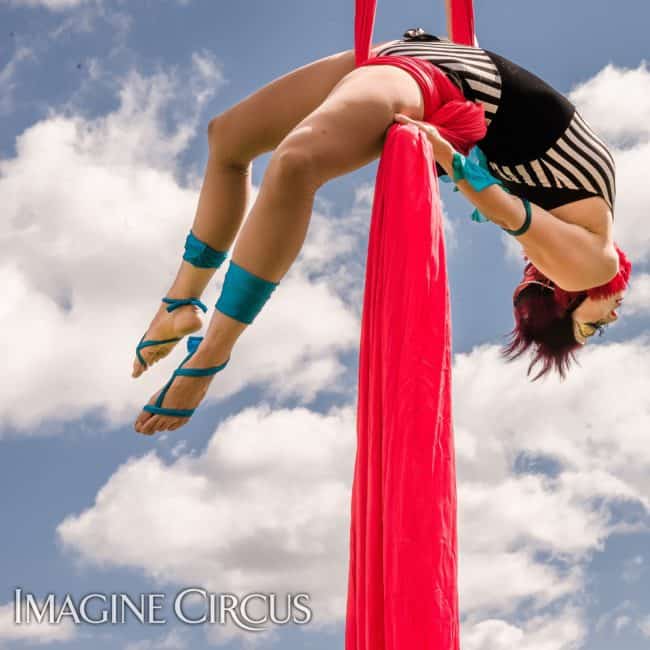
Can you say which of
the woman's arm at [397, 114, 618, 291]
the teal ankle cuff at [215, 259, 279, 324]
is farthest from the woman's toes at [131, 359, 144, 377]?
the woman's arm at [397, 114, 618, 291]

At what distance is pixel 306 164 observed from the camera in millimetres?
2658

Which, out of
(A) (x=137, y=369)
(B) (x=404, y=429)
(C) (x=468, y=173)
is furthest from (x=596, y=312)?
(A) (x=137, y=369)

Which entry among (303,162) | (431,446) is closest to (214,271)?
(303,162)

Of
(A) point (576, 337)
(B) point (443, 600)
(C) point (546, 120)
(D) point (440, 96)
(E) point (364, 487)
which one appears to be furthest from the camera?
(A) point (576, 337)

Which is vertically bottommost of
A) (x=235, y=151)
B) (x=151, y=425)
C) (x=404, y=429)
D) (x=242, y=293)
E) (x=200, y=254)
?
(x=404, y=429)

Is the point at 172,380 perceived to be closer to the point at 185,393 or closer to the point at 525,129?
the point at 185,393

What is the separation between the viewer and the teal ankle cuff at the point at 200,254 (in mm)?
3494

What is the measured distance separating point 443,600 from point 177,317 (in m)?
1.45

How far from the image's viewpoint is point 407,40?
10.7 feet

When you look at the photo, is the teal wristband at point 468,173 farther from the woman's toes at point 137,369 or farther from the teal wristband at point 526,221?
the woman's toes at point 137,369

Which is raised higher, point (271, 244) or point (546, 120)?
point (546, 120)

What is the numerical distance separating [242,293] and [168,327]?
0.82m

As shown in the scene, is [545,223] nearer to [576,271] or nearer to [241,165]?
[576,271]

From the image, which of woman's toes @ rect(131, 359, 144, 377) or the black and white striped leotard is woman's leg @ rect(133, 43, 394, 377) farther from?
the black and white striped leotard
